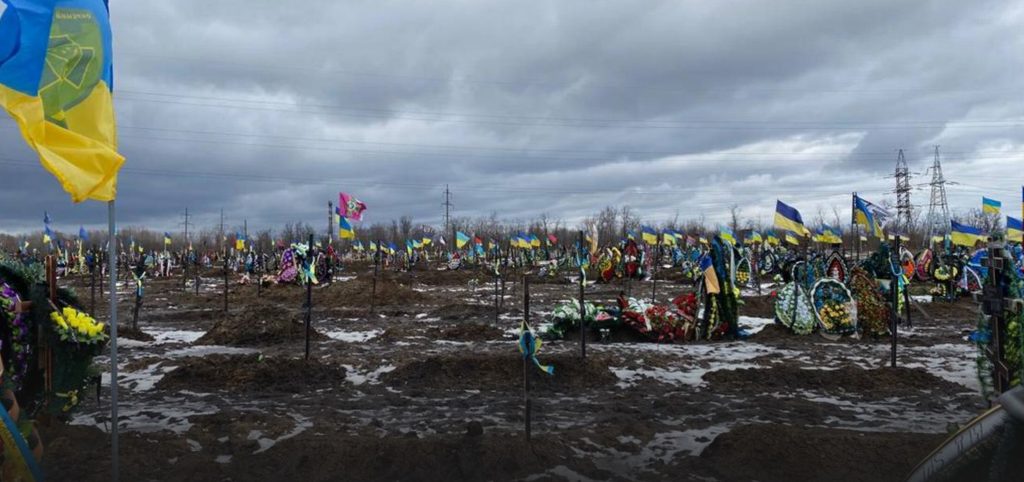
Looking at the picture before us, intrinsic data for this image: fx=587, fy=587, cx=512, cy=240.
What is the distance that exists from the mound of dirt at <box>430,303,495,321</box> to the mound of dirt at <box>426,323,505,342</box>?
3558 mm

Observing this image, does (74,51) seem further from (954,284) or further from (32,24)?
(954,284)

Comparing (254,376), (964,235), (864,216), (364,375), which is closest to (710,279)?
(864,216)

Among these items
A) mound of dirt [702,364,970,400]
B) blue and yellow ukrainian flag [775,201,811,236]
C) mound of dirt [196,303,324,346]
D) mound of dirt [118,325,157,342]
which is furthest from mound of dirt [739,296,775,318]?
mound of dirt [118,325,157,342]

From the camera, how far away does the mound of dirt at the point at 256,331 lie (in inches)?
559

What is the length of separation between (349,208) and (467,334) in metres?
8.06

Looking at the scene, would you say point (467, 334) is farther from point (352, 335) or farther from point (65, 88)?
point (65, 88)

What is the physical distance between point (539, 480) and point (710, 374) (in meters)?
5.37

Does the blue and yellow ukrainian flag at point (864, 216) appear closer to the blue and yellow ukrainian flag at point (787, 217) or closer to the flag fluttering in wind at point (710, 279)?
the blue and yellow ukrainian flag at point (787, 217)

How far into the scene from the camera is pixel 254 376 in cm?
954

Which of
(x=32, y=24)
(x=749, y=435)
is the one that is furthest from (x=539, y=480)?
(x=32, y=24)

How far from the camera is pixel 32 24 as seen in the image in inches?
159

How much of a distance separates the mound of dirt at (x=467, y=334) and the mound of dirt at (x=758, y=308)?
9196 mm

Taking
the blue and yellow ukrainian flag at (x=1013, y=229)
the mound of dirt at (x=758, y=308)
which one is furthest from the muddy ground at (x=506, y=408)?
the blue and yellow ukrainian flag at (x=1013, y=229)

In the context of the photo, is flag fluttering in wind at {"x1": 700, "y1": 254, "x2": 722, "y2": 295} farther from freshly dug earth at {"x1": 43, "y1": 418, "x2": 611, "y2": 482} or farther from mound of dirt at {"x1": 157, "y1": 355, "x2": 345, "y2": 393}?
freshly dug earth at {"x1": 43, "y1": 418, "x2": 611, "y2": 482}
